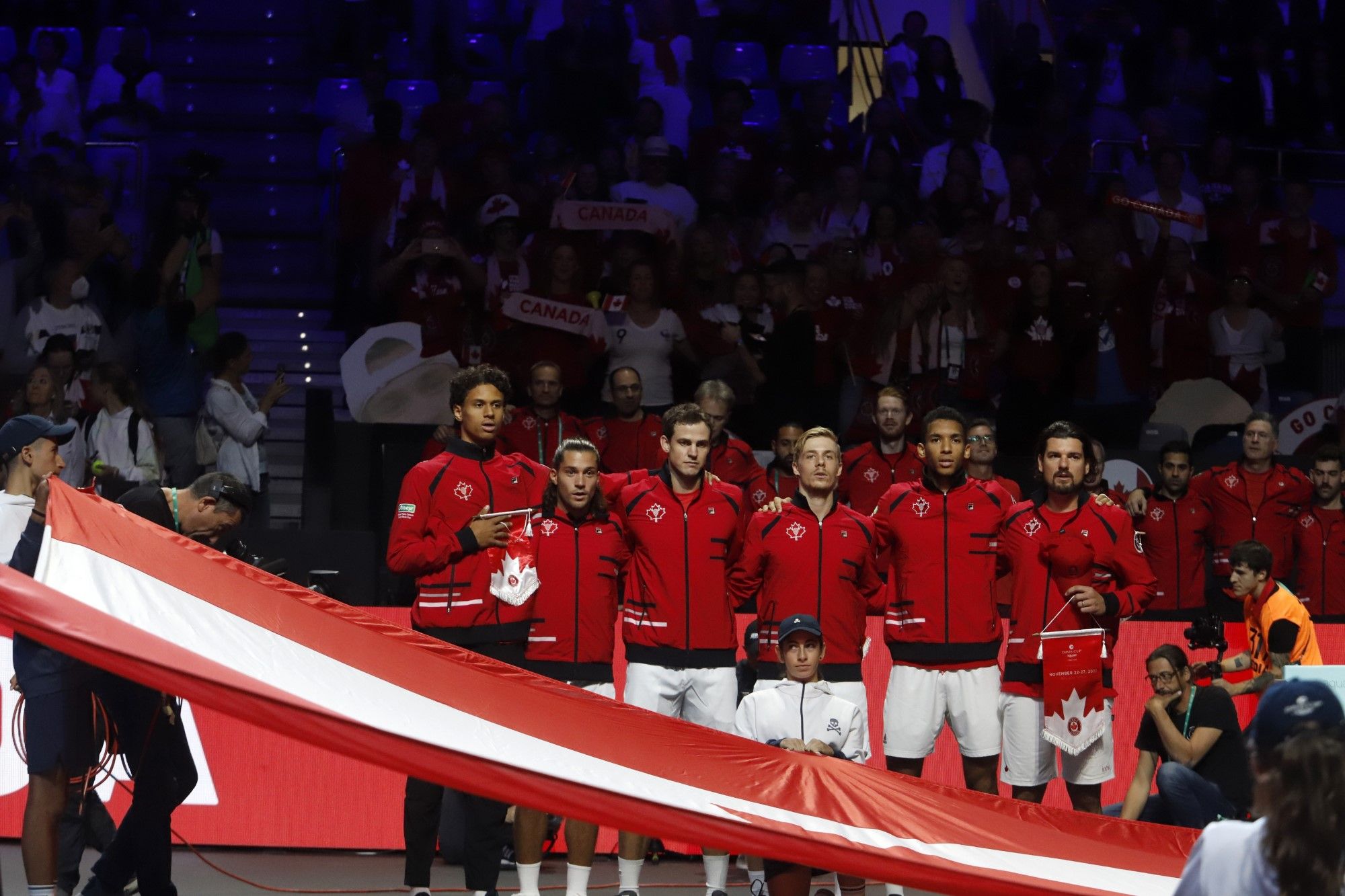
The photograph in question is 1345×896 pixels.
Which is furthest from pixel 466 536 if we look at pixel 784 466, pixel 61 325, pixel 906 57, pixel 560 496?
pixel 906 57

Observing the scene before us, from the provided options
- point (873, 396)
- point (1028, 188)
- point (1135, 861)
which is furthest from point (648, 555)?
point (1028, 188)

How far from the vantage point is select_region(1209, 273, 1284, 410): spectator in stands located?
13.9m

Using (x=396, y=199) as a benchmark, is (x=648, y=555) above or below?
below

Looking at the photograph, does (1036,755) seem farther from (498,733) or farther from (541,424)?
(541,424)

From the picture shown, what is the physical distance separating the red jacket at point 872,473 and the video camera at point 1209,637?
7.56 ft

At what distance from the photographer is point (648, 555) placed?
8453mm

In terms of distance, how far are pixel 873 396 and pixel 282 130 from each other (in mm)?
7002

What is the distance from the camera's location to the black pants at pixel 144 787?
7066 mm

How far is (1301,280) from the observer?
1491 cm

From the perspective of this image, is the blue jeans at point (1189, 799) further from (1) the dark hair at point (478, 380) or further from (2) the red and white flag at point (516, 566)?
(1) the dark hair at point (478, 380)

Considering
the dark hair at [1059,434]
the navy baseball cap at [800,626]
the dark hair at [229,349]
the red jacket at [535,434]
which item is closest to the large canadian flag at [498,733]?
the navy baseball cap at [800,626]

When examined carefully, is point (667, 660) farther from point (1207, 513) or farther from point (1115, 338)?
point (1115, 338)

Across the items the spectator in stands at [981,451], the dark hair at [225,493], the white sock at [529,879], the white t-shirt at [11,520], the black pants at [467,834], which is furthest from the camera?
the spectator in stands at [981,451]

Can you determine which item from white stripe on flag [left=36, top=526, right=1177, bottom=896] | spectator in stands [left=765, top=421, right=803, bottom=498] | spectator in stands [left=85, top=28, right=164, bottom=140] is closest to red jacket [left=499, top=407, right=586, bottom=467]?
spectator in stands [left=765, top=421, right=803, bottom=498]
